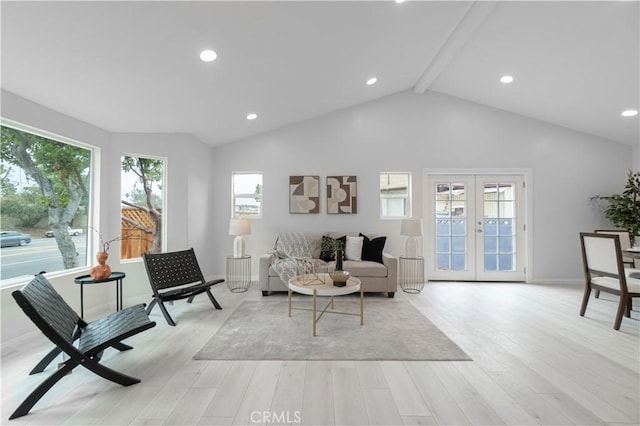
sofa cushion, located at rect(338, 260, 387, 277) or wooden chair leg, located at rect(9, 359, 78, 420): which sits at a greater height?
sofa cushion, located at rect(338, 260, 387, 277)

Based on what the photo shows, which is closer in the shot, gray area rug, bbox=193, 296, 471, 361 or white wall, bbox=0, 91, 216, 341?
gray area rug, bbox=193, 296, 471, 361

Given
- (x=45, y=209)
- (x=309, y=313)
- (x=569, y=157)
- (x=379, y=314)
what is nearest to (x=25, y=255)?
(x=45, y=209)

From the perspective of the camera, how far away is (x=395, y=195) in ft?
16.9

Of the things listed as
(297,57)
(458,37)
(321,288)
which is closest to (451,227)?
(458,37)

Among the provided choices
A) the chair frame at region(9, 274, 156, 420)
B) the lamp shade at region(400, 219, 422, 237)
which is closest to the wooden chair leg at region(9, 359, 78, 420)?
the chair frame at region(9, 274, 156, 420)

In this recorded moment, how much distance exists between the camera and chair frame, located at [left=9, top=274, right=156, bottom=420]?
1.68 m

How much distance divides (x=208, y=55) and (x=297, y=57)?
3.03 feet

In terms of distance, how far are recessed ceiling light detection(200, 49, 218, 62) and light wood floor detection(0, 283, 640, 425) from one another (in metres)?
2.69

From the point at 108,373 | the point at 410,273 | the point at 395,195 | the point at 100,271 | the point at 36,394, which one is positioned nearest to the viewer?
the point at 36,394

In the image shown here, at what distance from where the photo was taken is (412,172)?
511 cm

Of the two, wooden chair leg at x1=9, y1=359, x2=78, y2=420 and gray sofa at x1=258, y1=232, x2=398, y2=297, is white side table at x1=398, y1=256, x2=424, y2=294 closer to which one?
gray sofa at x1=258, y1=232, x2=398, y2=297

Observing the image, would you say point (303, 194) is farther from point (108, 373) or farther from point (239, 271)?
point (108, 373)

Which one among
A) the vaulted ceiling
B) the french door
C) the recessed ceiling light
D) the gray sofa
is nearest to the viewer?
the vaulted ceiling

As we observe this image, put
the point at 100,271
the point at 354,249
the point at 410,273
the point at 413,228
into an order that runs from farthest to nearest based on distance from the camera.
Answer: the point at 410,273
the point at 354,249
the point at 413,228
the point at 100,271
